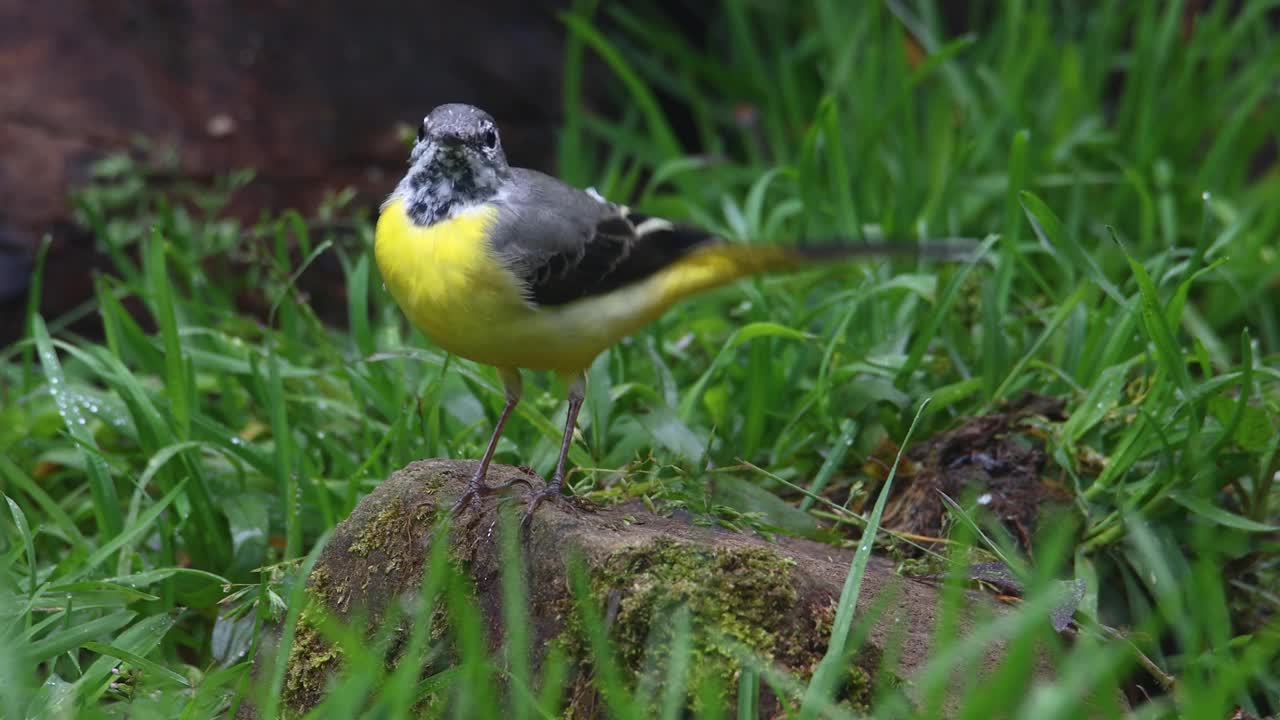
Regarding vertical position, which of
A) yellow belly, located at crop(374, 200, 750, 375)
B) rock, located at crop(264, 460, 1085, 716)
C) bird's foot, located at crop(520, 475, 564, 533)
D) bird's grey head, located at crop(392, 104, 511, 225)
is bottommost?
rock, located at crop(264, 460, 1085, 716)

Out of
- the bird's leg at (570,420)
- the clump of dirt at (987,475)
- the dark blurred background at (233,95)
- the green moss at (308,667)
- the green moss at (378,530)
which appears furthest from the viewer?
the dark blurred background at (233,95)

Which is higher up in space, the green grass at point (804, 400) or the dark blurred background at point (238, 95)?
the dark blurred background at point (238, 95)

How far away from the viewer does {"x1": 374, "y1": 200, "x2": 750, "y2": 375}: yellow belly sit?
279 centimetres

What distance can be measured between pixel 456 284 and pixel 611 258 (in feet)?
1.41

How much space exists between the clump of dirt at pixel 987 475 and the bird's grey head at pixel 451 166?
143 centimetres

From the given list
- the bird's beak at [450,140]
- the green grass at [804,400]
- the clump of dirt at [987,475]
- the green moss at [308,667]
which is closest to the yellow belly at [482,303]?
the bird's beak at [450,140]

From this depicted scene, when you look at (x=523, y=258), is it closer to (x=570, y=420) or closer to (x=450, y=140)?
(x=450, y=140)

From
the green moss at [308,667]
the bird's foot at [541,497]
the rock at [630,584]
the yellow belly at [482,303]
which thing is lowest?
the green moss at [308,667]

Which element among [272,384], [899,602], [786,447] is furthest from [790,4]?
[899,602]

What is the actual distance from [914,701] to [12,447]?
9.77ft

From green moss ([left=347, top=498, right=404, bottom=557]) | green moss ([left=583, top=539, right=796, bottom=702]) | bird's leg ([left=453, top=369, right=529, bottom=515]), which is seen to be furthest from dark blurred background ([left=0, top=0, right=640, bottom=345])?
green moss ([left=583, top=539, right=796, bottom=702])

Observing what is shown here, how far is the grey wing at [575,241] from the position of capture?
2.89 m

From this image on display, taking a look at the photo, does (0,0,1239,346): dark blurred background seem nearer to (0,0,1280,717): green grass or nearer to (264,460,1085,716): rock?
(0,0,1280,717): green grass

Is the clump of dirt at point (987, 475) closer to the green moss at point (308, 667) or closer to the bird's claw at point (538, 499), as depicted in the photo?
the bird's claw at point (538, 499)
